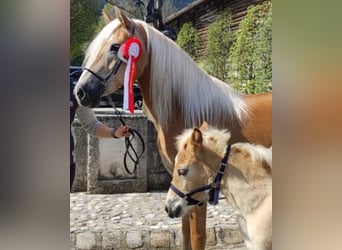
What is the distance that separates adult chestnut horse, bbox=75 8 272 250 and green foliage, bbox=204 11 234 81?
70 millimetres

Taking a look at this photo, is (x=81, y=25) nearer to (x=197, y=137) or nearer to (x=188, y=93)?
(x=188, y=93)

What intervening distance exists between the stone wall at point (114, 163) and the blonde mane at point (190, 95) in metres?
0.16

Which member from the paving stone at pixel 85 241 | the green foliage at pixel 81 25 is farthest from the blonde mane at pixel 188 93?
the paving stone at pixel 85 241

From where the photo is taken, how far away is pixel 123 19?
9.45 ft

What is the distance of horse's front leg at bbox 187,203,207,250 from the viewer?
10.1 feet

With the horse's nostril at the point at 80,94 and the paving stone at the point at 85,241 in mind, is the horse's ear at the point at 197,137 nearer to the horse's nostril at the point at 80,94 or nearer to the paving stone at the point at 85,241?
the horse's nostril at the point at 80,94

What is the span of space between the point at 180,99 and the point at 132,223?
2.82 feet

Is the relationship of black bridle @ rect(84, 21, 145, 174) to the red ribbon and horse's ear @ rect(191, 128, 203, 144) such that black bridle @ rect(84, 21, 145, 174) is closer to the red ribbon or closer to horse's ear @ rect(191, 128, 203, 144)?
the red ribbon

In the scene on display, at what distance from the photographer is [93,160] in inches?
121

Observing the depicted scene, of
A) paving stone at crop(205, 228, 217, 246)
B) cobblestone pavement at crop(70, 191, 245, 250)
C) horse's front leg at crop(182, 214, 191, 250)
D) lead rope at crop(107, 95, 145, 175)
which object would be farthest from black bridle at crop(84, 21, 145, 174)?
paving stone at crop(205, 228, 217, 246)

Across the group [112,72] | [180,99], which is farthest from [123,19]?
[180,99]

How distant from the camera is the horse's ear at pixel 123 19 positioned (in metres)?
2.88
